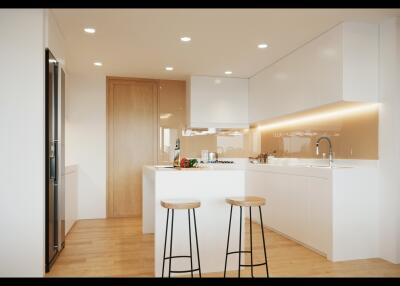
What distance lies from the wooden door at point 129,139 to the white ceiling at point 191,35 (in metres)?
0.65

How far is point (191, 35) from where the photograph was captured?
3.76 meters

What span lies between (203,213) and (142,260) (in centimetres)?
88

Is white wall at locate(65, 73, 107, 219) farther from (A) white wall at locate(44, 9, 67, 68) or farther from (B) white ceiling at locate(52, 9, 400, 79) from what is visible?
(A) white wall at locate(44, 9, 67, 68)

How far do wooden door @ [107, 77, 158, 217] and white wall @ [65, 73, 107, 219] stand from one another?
0.39 feet

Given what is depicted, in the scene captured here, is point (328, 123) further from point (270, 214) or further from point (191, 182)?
point (191, 182)

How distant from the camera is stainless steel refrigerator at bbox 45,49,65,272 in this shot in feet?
9.89

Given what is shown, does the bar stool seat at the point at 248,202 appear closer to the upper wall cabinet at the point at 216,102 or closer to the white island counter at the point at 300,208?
the white island counter at the point at 300,208

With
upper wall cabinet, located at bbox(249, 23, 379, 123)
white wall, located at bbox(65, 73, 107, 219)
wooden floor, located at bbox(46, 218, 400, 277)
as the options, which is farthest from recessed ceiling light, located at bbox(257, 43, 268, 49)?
white wall, located at bbox(65, 73, 107, 219)

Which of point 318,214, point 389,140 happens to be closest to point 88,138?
point 318,214

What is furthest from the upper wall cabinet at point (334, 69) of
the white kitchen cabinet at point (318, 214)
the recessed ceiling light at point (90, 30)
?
the recessed ceiling light at point (90, 30)

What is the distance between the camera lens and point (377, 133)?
350cm

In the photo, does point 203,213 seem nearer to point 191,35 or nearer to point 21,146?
point 21,146

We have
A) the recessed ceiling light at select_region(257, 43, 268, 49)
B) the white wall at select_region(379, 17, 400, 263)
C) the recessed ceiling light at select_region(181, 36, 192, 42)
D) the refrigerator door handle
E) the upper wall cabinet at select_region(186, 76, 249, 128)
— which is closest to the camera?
the refrigerator door handle

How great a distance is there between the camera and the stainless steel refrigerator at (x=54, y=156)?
3014 millimetres
